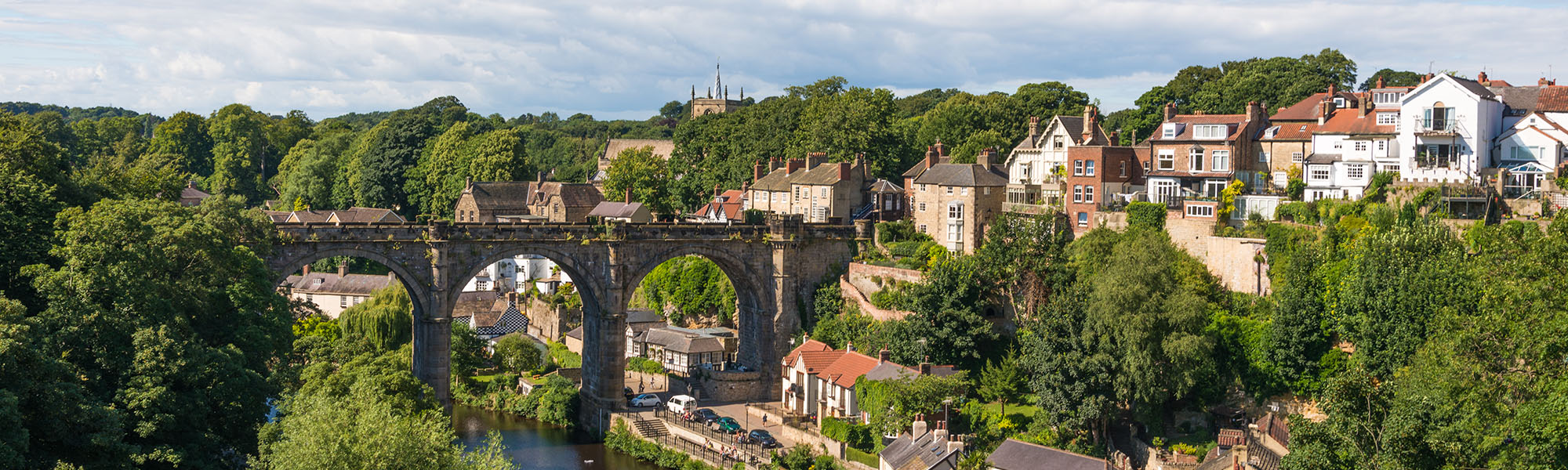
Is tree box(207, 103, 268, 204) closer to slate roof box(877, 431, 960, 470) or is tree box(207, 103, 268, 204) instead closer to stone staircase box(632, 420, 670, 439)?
stone staircase box(632, 420, 670, 439)

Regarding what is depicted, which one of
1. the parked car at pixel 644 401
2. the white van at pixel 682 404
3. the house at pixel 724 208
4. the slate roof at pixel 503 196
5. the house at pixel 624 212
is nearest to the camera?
the white van at pixel 682 404

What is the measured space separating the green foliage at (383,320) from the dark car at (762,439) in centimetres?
2011

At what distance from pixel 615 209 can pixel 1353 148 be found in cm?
4593

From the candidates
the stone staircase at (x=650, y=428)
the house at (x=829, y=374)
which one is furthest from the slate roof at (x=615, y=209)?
the stone staircase at (x=650, y=428)

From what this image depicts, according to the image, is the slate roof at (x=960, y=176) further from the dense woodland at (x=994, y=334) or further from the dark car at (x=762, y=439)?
the dark car at (x=762, y=439)

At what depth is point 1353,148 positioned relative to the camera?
49906 millimetres

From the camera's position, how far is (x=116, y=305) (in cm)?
3334

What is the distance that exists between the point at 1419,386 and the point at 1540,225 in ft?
39.7

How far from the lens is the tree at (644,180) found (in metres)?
84.1

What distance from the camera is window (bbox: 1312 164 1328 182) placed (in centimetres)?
5031

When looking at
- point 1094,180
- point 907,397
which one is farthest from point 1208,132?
point 907,397

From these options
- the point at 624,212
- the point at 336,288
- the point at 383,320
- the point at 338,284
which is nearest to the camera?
the point at 383,320

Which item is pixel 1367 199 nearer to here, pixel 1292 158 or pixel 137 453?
pixel 1292 158

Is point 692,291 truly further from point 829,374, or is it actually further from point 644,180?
point 829,374
